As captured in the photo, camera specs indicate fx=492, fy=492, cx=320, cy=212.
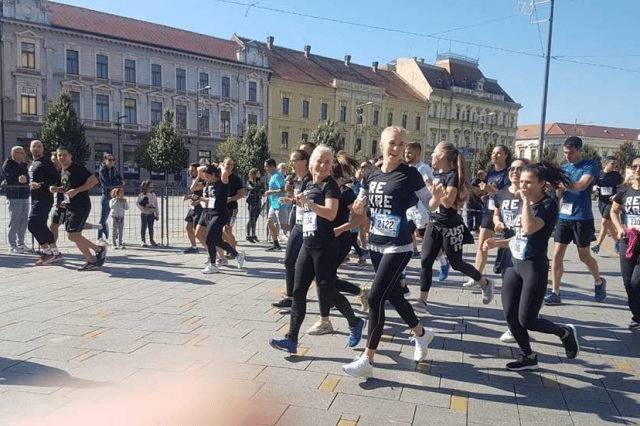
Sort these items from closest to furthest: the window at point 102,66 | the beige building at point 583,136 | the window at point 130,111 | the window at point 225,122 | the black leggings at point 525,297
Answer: the black leggings at point 525,297, the window at point 102,66, the window at point 130,111, the window at point 225,122, the beige building at point 583,136

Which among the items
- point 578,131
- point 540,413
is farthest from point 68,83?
point 578,131

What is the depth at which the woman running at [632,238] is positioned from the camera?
5.08 m

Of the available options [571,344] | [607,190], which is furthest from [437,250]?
[607,190]

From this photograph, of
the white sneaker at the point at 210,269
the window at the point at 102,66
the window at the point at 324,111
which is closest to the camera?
the white sneaker at the point at 210,269

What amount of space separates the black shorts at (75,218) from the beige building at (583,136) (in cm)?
9186

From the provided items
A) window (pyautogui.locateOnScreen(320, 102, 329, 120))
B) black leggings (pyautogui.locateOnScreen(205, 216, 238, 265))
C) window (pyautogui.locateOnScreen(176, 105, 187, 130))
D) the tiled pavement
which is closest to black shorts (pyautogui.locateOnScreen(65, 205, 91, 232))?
the tiled pavement

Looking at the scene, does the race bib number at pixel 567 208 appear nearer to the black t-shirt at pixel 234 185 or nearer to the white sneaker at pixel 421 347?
the white sneaker at pixel 421 347

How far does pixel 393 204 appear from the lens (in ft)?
12.8

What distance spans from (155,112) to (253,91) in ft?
33.6

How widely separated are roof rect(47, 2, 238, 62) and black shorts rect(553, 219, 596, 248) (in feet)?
139

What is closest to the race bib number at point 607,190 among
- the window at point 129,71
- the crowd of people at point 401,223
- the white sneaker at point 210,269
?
the crowd of people at point 401,223

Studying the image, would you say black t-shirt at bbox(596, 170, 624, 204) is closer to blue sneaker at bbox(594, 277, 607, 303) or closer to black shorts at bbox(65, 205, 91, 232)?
blue sneaker at bbox(594, 277, 607, 303)

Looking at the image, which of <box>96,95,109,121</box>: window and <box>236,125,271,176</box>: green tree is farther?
<box>236,125,271,176</box>: green tree

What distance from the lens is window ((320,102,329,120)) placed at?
54.4 metres
